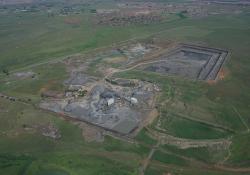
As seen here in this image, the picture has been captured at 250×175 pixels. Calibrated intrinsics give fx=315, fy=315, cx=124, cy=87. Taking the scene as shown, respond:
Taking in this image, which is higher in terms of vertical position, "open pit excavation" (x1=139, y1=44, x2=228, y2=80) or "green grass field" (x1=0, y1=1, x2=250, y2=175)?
"open pit excavation" (x1=139, y1=44, x2=228, y2=80)

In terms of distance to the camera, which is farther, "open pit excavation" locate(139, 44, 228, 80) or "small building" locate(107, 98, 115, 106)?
"open pit excavation" locate(139, 44, 228, 80)

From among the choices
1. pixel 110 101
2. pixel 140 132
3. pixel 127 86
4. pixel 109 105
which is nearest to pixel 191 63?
pixel 127 86

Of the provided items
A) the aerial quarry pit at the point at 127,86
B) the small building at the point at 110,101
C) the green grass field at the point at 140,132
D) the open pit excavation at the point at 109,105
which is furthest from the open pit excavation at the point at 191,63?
the small building at the point at 110,101

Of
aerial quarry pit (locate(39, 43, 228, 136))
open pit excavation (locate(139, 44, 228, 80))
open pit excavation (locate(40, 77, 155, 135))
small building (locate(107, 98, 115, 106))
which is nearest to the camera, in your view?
open pit excavation (locate(40, 77, 155, 135))

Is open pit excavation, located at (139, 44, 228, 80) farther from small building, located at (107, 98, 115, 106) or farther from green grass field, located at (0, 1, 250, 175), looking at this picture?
small building, located at (107, 98, 115, 106)

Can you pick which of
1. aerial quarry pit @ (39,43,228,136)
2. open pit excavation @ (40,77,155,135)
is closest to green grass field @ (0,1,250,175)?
aerial quarry pit @ (39,43,228,136)

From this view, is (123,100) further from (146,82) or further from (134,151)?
(134,151)

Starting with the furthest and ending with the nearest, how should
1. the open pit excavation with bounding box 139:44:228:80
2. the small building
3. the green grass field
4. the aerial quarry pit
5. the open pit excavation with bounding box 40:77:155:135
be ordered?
the open pit excavation with bounding box 139:44:228:80, the small building, the aerial quarry pit, the open pit excavation with bounding box 40:77:155:135, the green grass field

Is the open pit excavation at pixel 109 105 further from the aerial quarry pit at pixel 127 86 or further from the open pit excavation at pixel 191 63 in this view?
the open pit excavation at pixel 191 63

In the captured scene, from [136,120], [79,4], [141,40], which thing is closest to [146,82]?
[136,120]
